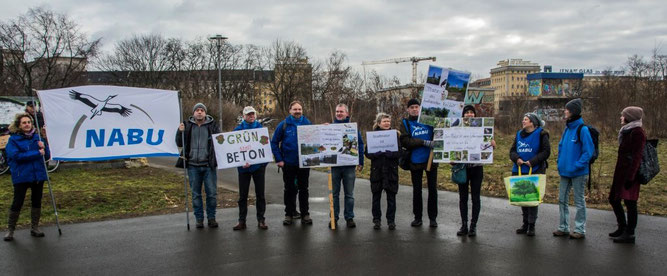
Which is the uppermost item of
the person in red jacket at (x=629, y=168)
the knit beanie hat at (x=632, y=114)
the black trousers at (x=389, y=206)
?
the knit beanie hat at (x=632, y=114)

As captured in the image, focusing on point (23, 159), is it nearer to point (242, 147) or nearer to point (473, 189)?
point (242, 147)

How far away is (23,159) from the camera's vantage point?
738 centimetres

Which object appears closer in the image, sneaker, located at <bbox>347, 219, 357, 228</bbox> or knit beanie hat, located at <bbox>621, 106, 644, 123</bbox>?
knit beanie hat, located at <bbox>621, 106, 644, 123</bbox>

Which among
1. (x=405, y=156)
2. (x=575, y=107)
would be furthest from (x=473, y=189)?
(x=575, y=107)

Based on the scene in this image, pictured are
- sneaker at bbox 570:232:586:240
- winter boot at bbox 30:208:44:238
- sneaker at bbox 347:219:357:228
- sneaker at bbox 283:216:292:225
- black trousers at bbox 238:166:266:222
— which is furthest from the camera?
sneaker at bbox 283:216:292:225

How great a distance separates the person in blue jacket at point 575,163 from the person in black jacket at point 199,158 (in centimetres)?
525

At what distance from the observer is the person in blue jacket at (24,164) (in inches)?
291

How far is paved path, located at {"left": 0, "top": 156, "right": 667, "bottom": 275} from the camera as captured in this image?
230 inches

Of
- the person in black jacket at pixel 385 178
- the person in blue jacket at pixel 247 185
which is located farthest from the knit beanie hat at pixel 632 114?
the person in blue jacket at pixel 247 185

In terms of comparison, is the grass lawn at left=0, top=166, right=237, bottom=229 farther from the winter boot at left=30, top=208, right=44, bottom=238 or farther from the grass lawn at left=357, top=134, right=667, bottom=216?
the grass lawn at left=357, top=134, right=667, bottom=216

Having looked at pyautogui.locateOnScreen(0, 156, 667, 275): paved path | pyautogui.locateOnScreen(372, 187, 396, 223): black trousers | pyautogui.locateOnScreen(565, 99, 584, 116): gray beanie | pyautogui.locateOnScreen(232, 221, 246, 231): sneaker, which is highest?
pyautogui.locateOnScreen(565, 99, 584, 116): gray beanie

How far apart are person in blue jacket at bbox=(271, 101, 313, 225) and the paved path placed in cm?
36

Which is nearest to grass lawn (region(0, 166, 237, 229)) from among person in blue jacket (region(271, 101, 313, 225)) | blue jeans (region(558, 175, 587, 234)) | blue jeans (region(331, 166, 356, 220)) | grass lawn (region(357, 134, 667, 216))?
person in blue jacket (region(271, 101, 313, 225))

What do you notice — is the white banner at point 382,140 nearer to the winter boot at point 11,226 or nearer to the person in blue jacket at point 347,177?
the person in blue jacket at point 347,177
